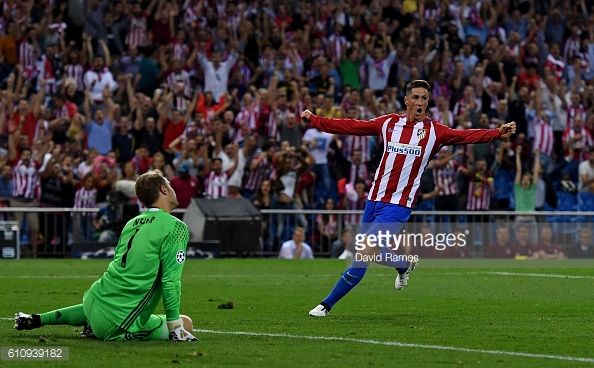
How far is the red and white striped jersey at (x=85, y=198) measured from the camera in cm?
2433

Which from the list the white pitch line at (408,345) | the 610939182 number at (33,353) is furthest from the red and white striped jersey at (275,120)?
the 610939182 number at (33,353)

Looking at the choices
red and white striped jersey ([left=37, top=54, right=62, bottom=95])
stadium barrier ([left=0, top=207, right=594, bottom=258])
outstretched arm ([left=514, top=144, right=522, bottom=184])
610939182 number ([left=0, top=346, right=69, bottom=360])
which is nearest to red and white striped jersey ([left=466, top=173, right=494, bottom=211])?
outstretched arm ([left=514, top=144, right=522, bottom=184])

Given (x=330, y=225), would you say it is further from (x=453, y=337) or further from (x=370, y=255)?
(x=453, y=337)

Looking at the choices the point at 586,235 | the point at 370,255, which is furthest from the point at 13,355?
the point at 586,235

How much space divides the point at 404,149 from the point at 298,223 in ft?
39.7

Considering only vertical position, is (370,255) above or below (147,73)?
below

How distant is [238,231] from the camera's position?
2431 centimetres

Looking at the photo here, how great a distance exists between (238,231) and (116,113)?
13.6ft

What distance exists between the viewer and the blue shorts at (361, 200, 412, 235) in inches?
495

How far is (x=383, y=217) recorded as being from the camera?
12.6 metres

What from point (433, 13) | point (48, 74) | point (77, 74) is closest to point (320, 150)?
point (77, 74)

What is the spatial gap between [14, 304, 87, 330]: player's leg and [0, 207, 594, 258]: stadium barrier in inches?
562

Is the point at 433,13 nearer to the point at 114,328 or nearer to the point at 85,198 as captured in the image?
the point at 85,198
